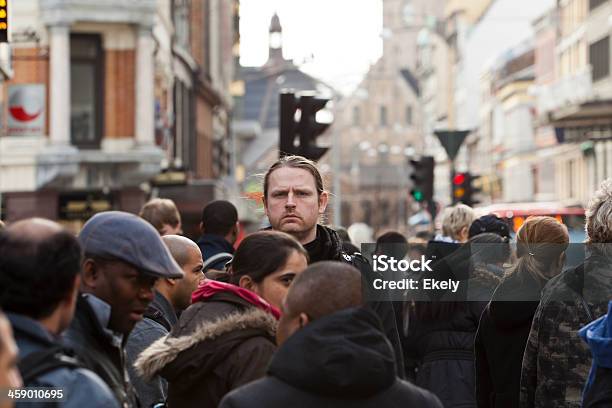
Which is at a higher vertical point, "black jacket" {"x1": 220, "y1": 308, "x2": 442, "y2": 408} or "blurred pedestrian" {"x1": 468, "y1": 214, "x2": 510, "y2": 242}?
"blurred pedestrian" {"x1": 468, "y1": 214, "x2": 510, "y2": 242}

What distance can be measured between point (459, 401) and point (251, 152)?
132968 millimetres

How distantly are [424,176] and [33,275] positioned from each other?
26.9 metres

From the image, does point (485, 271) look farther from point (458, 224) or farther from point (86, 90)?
point (86, 90)

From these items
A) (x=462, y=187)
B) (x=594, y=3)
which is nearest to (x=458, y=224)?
(x=462, y=187)

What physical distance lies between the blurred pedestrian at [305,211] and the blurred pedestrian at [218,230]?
373 cm

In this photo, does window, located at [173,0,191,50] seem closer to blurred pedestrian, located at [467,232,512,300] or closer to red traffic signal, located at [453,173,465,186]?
red traffic signal, located at [453,173,465,186]

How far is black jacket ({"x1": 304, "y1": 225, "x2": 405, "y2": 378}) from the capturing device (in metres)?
7.16

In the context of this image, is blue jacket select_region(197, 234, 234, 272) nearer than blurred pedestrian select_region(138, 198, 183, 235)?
Yes

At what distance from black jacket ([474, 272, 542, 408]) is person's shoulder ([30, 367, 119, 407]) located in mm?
4336

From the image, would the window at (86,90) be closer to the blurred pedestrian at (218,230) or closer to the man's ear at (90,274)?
the blurred pedestrian at (218,230)

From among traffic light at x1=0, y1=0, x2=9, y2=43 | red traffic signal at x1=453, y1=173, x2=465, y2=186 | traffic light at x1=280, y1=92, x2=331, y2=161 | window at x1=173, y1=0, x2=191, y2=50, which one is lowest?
red traffic signal at x1=453, y1=173, x2=465, y2=186

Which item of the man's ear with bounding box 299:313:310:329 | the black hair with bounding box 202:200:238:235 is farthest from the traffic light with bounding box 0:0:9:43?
the man's ear with bounding box 299:313:310:329

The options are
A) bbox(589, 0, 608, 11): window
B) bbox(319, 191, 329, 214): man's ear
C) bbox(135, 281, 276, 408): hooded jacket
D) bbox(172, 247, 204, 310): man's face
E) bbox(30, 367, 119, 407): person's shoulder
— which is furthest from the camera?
bbox(589, 0, 608, 11): window

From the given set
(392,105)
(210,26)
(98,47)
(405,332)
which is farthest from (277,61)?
(405,332)
